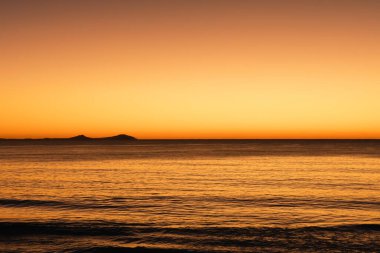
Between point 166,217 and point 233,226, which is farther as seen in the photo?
point 166,217

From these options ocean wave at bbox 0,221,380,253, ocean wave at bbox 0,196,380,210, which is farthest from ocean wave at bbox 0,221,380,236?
ocean wave at bbox 0,196,380,210

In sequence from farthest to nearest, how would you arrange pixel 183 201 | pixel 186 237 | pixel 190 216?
1. pixel 183 201
2. pixel 190 216
3. pixel 186 237

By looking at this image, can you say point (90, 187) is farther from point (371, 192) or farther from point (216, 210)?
point (371, 192)

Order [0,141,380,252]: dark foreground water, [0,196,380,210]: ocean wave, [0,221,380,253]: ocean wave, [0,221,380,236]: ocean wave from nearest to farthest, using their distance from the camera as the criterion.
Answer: [0,221,380,253]: ocean wave, [0,141,380,252]: dark foreground water, [0,221,380,236]: ocean wave, [0,196,380,210]: ocean wave

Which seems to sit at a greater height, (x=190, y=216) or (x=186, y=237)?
(x=190, y=216)

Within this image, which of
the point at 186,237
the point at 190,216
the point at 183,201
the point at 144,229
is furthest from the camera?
the point at 183,201

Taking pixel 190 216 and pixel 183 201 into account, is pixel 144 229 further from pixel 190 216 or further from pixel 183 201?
pixel 183 201

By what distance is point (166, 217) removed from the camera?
2981 centimetres

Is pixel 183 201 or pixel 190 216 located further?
pixel 183 201

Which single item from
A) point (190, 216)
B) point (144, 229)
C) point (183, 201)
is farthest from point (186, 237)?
point (183, 201)

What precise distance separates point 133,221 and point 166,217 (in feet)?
8.11

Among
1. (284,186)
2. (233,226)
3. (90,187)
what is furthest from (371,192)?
(90,187)

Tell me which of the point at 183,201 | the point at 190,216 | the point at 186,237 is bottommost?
the point at 186,237

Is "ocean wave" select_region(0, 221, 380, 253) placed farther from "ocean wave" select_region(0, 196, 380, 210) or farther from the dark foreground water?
"ocean wave" select_region(0, 196, 380, 210)
